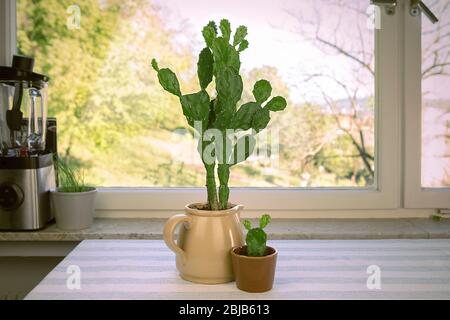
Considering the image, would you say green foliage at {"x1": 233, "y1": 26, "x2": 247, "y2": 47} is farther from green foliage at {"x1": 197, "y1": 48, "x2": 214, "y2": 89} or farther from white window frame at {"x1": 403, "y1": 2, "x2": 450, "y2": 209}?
white window frame at {"x1": 403, "y1": 2, "x2": 450, "y2": 209}

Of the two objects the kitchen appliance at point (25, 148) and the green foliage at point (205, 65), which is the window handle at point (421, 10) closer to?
the green foliage at point (205, 65)

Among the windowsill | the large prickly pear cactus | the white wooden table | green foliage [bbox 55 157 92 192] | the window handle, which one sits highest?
the window handle

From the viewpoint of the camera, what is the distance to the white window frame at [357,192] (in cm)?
147

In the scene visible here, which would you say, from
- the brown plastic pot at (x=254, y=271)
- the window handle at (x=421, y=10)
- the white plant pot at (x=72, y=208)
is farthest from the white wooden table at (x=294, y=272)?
the window handle at (x=421, y=10)

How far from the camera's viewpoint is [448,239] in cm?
127

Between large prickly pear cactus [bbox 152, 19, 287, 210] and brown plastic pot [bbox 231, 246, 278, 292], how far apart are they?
0.13m

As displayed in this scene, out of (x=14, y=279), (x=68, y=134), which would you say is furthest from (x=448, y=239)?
(x=14, y=279)

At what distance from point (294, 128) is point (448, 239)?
0.57 meters

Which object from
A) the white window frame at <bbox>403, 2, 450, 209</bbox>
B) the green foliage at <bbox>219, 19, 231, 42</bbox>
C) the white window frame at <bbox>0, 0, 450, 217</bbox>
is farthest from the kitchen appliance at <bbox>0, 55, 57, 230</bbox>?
the white window frame at <bbox>403, 2, 450, 209</bbox>

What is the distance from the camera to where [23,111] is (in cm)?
141

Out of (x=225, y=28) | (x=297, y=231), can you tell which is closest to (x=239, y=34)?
(x=225, y=28)

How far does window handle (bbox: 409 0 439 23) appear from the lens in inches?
56.2

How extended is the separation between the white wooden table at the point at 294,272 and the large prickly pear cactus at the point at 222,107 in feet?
0.61

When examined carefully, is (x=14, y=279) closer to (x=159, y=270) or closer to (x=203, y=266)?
(x=159, y=270)
